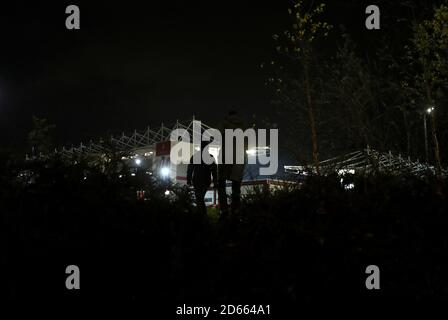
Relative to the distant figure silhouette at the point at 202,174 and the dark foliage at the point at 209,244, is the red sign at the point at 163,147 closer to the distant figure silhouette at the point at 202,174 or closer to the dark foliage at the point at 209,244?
the distant figure silhouette at the point at 202,174

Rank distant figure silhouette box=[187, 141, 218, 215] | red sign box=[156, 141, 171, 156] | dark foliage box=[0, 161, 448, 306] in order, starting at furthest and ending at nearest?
red sign box=[156, 141, 171, 156] < distant figure silhouette box=[187, 141, 218, 215] < dark foliage box=[0, 161, 448, 306]

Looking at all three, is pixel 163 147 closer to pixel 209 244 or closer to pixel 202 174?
pixel 202 174

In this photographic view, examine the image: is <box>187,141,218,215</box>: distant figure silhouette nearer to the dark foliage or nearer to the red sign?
the dark foliage

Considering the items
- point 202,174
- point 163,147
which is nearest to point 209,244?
point 202,174

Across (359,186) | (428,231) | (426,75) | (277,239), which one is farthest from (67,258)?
(426,75)

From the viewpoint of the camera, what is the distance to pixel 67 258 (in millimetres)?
3635

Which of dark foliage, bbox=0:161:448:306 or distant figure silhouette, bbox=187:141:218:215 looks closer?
dark foliage, bbox=0:161:448:306

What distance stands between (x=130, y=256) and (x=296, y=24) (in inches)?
511

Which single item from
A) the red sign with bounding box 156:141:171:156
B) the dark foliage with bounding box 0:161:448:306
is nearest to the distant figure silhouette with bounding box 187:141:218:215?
the dark foliage with bounding box 0:161:448:306

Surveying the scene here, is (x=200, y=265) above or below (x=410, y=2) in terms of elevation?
below

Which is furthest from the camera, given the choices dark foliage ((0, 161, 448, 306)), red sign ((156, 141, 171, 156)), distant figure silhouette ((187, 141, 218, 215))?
red sign ((156, 141, 171, 156))

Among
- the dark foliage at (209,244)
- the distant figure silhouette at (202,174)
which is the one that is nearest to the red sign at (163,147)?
the distant figure silhouette at (202,174)
